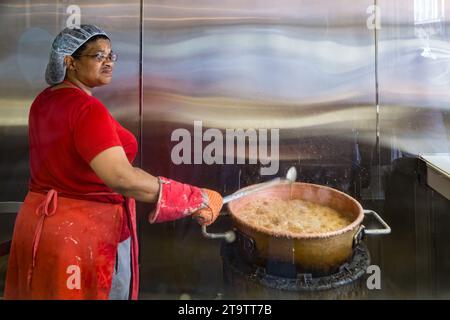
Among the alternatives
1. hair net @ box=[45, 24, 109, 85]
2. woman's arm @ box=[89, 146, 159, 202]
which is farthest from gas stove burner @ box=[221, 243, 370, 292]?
hair net @ box=[45, 24, 109, 85]

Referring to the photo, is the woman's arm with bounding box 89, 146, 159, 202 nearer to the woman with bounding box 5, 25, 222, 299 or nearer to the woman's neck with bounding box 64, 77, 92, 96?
the woman with bounding box 5, 25, 222, 299

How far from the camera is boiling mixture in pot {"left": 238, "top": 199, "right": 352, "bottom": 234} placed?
143 cm

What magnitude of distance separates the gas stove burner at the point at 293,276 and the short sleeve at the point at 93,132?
2.23 ft

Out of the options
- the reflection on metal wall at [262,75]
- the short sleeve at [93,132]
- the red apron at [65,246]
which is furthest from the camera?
the reflection on metal wall at [262,75]

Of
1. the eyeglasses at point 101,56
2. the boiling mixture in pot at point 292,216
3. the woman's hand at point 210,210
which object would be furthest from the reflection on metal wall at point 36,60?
the boiling mixture in pot at point 292,216

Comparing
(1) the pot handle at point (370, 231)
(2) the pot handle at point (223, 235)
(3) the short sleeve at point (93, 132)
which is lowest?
(2) the pot handle at point (223, 235)

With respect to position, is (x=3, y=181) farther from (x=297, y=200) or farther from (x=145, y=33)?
(x=297, y=200)

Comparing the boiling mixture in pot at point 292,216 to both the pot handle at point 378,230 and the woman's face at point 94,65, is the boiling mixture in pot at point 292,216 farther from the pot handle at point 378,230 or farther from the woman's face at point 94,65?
the woman's face at point 94,65

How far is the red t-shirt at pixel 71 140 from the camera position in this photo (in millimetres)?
1310

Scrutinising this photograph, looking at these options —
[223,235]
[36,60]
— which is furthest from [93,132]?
[223,235]

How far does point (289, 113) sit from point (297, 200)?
36cm

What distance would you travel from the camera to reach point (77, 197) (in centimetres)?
139

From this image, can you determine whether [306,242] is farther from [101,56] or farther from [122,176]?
[101,56]
